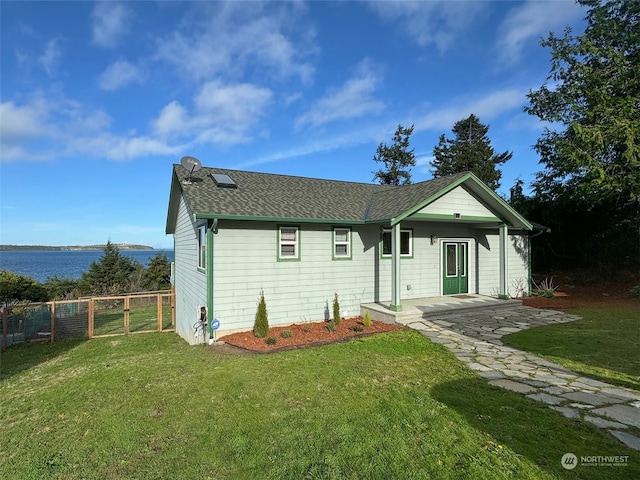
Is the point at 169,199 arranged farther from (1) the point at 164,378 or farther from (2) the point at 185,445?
(2) the point at 185,445

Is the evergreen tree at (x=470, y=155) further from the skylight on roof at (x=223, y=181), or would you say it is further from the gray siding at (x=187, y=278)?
the gray siding at (x=187, y=278)

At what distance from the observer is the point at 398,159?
3591cm

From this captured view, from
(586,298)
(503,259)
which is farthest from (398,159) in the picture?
(503,259)

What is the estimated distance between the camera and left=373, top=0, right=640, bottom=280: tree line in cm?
1312

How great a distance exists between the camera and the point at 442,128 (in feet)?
126

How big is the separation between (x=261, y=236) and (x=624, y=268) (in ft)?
62.3

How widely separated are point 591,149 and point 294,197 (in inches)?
486

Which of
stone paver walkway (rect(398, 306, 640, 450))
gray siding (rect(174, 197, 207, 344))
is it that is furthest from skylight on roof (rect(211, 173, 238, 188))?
stone paver walkway (rect(398, 306, 640, 450))

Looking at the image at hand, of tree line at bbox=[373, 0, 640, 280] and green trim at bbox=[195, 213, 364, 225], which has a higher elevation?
tree line at bbox=[373, 0, 640, 280]

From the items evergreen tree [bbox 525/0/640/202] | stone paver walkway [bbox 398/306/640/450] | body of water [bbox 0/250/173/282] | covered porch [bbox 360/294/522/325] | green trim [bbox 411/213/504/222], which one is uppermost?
evergreen tree [bbox 525/0/640/202]

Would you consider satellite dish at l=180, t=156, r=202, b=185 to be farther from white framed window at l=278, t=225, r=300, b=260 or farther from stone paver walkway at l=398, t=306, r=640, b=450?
stone paver walkway at l=398, t=306, r=640, b=450

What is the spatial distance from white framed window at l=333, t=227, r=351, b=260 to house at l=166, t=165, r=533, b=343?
1.3 inches

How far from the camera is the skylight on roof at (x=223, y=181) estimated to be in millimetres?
10312

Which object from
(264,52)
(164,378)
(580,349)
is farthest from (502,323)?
(264,52)
